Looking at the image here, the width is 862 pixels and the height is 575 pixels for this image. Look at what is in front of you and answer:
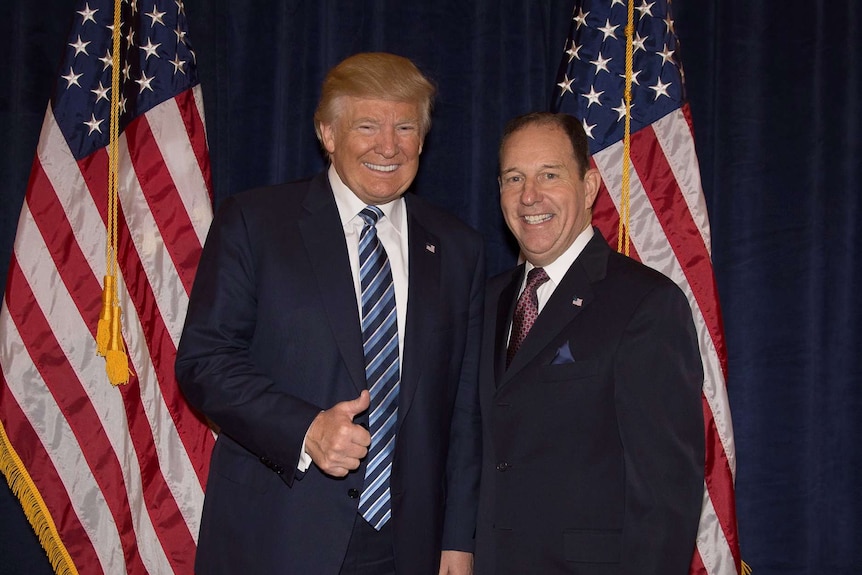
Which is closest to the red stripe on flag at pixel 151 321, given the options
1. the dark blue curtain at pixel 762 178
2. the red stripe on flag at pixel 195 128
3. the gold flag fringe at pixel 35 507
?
the red stripe on flag at pixel 195 128

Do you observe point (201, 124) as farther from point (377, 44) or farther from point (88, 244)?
point (377, 44)

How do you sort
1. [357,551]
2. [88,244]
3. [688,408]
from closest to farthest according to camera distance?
1. [688,408]
2. [357,551]
3. [88,244]

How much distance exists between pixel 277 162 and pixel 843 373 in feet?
8.53

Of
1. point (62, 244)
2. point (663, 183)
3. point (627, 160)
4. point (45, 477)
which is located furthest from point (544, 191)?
point (45, 477)

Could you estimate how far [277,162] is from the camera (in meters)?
3.52

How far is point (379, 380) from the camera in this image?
2.11m

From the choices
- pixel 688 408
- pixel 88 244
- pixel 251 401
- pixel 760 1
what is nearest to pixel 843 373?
pixel 760 1

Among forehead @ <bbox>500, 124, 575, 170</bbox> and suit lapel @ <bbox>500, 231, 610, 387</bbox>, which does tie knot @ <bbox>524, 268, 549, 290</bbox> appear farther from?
forehead @ <bbox>500, 124, 575, 170</bbox>

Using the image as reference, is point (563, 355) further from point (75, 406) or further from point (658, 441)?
point (75, 406)

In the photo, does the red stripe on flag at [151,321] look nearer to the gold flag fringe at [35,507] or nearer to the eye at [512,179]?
the gold flag fringe at [35,507]

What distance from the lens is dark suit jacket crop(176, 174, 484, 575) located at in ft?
6.60

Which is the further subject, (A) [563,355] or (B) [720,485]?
(B) [720,485]

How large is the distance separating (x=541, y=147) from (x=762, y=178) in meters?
1.90

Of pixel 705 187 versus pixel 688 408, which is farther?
pixel 705 187
